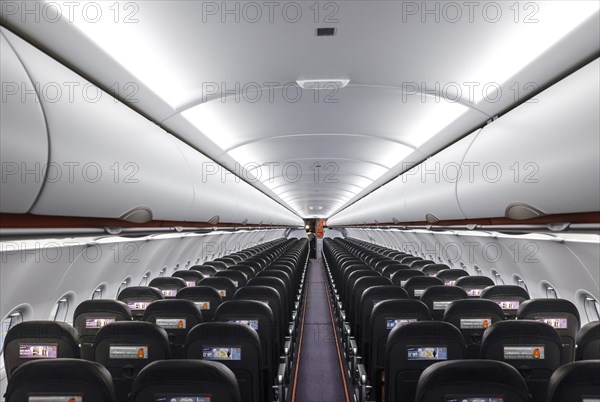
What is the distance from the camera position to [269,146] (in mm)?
7648

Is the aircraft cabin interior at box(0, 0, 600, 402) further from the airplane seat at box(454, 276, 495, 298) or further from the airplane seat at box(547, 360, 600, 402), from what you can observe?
the airplane seat at box(454, 276, 495, 298)

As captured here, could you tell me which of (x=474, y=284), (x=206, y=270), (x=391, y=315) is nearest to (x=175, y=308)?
(x=391, y=315)

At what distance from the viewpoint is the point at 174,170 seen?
14.3ft

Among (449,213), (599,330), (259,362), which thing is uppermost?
(449,213)

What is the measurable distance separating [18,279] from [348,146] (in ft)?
16.9

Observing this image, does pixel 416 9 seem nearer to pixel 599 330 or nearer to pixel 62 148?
pixel 62 148

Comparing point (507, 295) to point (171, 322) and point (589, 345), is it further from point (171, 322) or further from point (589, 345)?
point (171, 322)

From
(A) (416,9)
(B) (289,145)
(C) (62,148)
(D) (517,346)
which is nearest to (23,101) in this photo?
(C) (62,148)

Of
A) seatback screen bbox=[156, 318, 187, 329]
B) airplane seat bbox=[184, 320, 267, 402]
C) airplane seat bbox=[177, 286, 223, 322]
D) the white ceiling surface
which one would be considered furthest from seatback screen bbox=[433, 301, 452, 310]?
seatback screen bbox=[156, 318, 187, 329]

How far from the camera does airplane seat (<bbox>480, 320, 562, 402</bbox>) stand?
3.87m

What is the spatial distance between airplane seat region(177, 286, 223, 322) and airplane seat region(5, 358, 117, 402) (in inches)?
163

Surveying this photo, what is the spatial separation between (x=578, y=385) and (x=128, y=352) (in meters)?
3.38

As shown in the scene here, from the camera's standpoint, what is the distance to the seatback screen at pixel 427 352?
3.99 meters

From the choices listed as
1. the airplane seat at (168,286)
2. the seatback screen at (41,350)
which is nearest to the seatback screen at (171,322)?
the seatback screen at (41,350)
